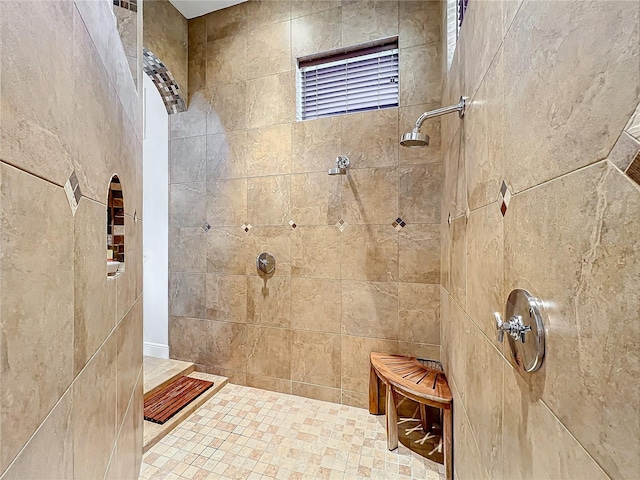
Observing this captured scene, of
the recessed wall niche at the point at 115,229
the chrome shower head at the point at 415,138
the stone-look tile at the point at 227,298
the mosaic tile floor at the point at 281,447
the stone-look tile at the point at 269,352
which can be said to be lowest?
the mosaic tile floor at the point at 281,447

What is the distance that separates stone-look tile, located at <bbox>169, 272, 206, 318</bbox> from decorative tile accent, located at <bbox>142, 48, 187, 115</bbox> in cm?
161

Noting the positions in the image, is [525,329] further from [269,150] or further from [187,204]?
[187,204]

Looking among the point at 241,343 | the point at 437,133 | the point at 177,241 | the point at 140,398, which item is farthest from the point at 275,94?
the point at 140,398

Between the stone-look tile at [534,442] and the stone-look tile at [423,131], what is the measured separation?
1.60 m

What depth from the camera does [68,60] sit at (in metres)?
0.61

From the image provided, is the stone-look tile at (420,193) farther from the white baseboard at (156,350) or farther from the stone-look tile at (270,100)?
the white baseboard at (156,350)

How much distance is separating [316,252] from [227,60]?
194cm

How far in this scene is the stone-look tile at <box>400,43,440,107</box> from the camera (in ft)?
6.57

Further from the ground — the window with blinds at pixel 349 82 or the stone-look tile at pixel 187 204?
the window with blinds at pixel 349 82

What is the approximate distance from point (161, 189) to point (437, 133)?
2559 mm

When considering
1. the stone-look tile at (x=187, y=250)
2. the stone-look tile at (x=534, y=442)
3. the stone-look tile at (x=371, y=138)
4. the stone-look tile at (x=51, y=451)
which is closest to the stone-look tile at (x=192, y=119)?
the stone-look tile at (x=187, y=250)

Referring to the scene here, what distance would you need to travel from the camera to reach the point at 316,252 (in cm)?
229

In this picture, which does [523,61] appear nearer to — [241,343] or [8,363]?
[8,363]

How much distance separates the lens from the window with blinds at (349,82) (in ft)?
7.13
